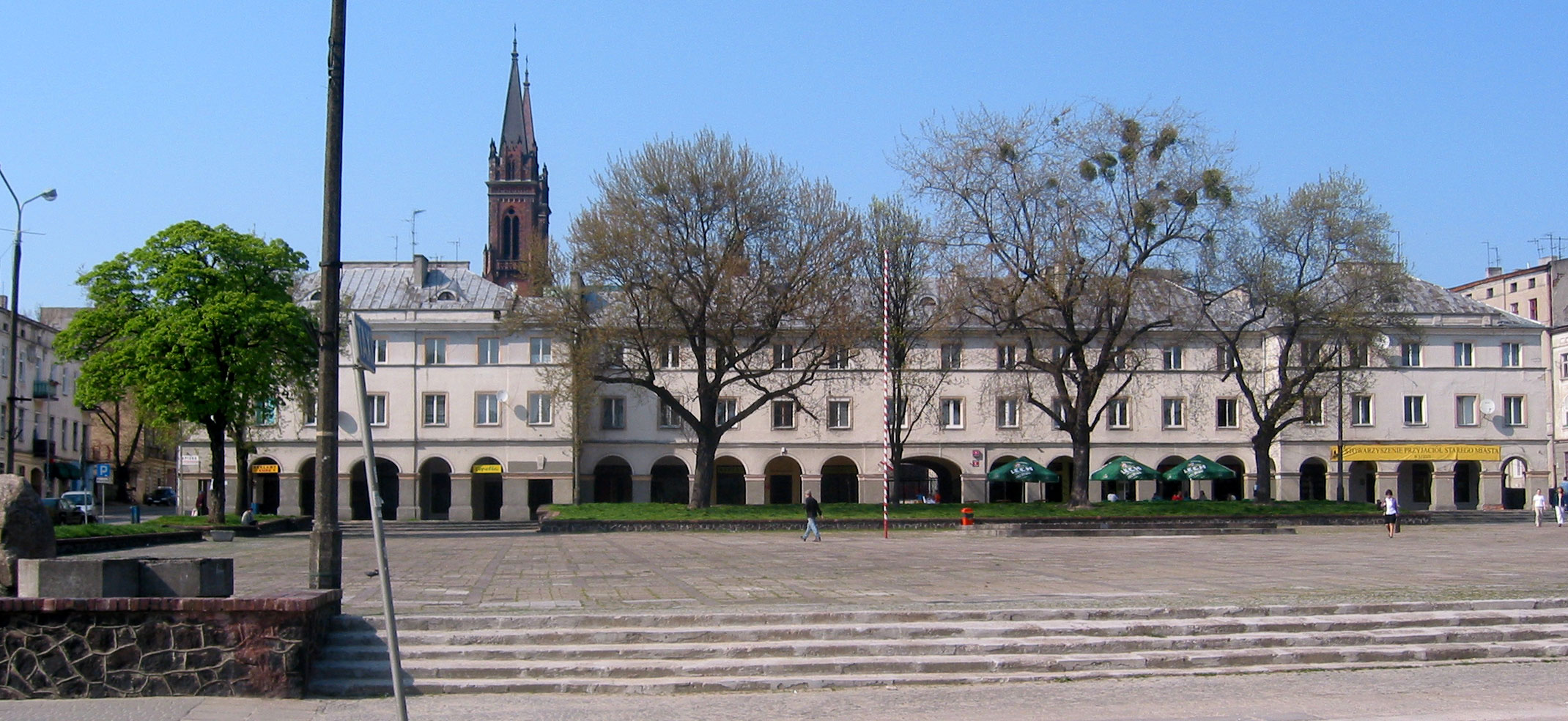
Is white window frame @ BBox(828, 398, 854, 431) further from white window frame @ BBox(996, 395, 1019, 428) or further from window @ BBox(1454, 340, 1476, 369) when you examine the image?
window @ BBox(1454, 340, 1476, 369)

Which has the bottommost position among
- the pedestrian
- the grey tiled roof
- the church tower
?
the pedestrian

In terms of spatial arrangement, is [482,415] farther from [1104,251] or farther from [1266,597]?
[1266,597]

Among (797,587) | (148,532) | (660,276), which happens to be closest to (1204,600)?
(797,587)

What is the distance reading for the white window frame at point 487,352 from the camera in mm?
66438

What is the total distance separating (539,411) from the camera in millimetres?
66375

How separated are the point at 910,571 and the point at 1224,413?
50579 mm

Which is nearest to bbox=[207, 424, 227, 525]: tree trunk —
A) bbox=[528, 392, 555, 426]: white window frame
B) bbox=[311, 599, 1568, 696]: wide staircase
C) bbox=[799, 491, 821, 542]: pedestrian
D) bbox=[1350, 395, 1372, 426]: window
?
bbox=[799, 491, 821, 542]: pedestrian

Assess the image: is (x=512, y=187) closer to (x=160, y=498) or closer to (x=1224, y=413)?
(x=160, y=498)

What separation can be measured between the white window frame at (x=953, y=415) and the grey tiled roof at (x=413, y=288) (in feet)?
72.9

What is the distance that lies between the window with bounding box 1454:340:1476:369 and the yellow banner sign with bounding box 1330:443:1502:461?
164 inches

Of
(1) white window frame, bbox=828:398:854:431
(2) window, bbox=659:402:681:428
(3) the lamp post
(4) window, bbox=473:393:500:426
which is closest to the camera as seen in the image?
(3) the lamp post

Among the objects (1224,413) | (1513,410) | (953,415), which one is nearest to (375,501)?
(953,415)

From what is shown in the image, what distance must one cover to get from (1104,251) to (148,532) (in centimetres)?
3075

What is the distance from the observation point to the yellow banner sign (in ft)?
226
